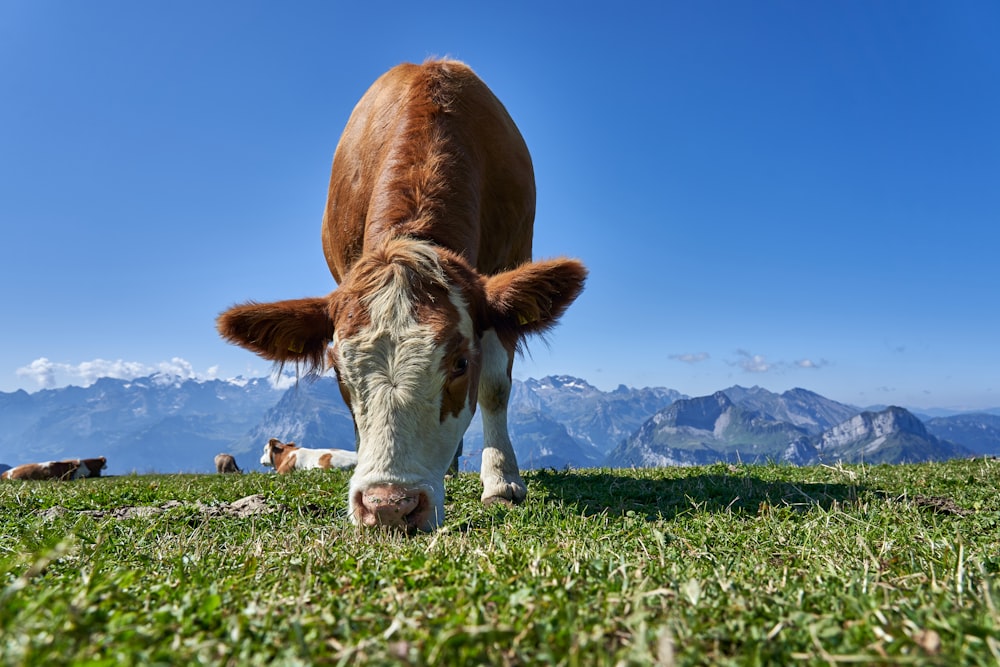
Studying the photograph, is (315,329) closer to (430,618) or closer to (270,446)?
(430,618)

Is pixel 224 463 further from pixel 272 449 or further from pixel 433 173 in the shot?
pixel 433 173

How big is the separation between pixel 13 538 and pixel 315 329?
2593 millimetres

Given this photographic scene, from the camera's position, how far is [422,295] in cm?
484

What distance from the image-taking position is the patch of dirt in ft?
17.2

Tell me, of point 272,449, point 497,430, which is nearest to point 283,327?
point 497,430

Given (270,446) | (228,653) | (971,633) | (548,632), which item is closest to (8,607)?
(228,653)

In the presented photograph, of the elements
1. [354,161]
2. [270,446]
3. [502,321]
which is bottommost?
[270,446]

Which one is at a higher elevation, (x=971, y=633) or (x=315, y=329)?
(x=315, y=329)

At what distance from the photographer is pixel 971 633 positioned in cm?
154

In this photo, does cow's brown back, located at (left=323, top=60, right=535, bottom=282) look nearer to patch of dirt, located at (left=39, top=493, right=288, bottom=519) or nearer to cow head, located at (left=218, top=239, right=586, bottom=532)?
cow head, located at (left=218, top=239, right=586, bottom=532)

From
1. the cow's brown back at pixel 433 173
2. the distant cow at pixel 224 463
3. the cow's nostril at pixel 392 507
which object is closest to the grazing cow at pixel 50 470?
the distant cow at pixel 224 463

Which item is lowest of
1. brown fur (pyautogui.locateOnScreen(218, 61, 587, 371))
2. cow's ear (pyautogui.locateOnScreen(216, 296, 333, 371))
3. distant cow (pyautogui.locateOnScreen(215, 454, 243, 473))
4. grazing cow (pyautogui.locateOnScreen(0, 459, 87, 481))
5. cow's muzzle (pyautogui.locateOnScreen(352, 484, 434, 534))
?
distant cow (pyautogui.locateOnScreen(215, 454, 243, 473))

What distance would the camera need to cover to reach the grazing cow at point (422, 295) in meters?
4.39

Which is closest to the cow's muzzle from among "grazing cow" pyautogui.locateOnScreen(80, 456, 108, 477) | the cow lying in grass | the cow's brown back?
the cow's brown back
